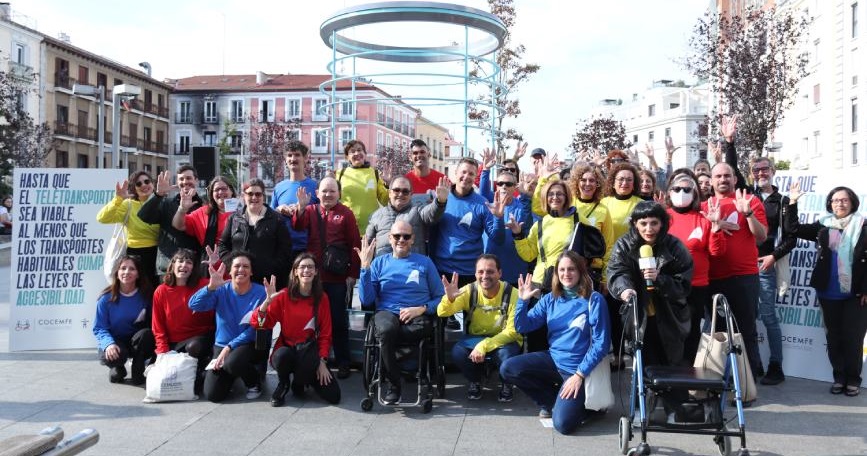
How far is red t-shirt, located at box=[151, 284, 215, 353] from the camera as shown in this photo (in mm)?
6418

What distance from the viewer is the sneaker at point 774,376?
22.2 feet

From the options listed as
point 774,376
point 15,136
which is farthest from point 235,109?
point 774,376

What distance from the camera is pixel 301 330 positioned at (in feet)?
20.1

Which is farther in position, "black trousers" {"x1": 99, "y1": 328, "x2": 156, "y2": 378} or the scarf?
"black trousers" {"x1": 99, "y1": 328, "x2": 156, "y2": 378}

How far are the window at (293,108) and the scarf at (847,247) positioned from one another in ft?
215

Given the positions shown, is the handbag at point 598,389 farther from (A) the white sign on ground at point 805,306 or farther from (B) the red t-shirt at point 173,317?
(B) the red t-shirt at point 173,317

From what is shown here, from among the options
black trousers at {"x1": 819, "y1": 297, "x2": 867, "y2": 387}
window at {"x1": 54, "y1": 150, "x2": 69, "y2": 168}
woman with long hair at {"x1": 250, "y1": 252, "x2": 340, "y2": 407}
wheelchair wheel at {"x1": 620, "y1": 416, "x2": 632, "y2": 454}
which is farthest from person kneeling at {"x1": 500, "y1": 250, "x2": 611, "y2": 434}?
window at {"x1": 54, "y1": 150, "x2": 69, "y2": 168}

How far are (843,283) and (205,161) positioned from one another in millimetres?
10337

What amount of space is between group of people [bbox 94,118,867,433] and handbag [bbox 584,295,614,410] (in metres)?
0.07

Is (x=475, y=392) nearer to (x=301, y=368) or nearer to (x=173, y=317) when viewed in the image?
(x=301, y=368)

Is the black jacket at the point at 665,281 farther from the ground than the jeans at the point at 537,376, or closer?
farther from the ground

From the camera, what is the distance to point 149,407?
19.2 feet

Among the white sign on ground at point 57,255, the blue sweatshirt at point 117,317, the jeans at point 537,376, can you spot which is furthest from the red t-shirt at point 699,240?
the white sign on ground at point 57,255

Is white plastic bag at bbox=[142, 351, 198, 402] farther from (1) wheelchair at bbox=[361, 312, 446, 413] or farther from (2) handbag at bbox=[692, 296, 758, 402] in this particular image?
(2) handbag at bbox=[692, 296, 758, 402]
